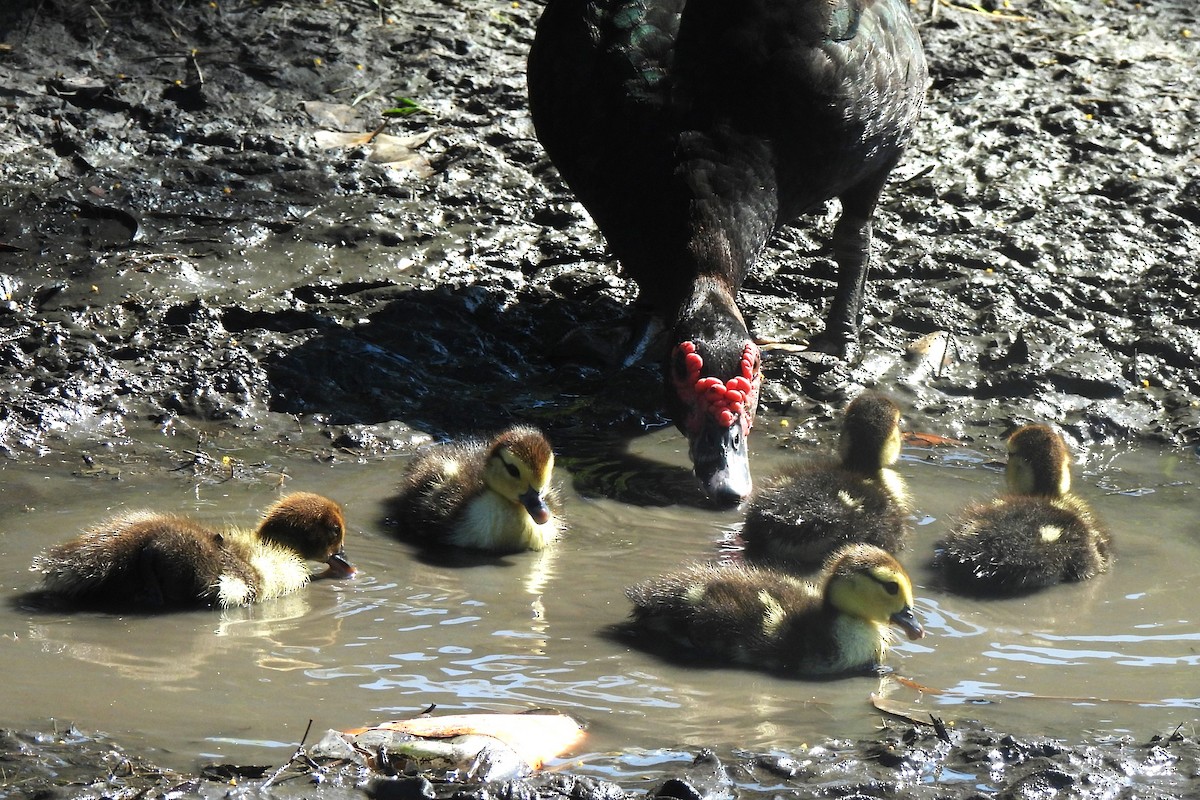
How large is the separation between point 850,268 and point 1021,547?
2314 millimetres

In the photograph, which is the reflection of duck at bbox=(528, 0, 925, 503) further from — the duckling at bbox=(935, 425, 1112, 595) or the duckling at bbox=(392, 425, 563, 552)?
the duckling at bbox=(935, 425, 1112, 595)

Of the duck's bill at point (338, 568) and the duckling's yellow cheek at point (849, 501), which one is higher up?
the duckling's yellow cheek at point (849, 501)

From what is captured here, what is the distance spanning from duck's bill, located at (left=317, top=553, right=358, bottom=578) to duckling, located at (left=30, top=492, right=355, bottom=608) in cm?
14

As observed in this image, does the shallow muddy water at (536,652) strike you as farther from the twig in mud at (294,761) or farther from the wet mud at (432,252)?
the wet mud at (432,252)

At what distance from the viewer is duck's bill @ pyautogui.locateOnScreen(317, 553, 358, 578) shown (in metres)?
4.44

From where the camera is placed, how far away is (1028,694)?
3721 mm

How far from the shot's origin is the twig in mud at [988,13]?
9711mm

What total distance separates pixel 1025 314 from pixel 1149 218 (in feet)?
3.92

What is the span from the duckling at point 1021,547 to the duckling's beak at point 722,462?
2.38ft

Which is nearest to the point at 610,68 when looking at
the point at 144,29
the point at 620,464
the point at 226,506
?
the point at 620,464

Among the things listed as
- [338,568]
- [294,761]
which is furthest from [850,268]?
[294,761]

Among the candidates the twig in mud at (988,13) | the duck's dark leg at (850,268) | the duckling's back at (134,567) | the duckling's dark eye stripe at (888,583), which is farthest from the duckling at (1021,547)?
the twig in mud at (988,13)

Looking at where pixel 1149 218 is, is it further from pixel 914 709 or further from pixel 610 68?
pixel 914 709

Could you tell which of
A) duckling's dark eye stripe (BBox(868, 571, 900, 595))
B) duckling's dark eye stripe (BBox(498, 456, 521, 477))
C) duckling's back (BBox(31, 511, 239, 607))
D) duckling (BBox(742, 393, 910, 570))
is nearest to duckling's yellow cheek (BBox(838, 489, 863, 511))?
duckling (BBox(742, 393, 910, 570))
